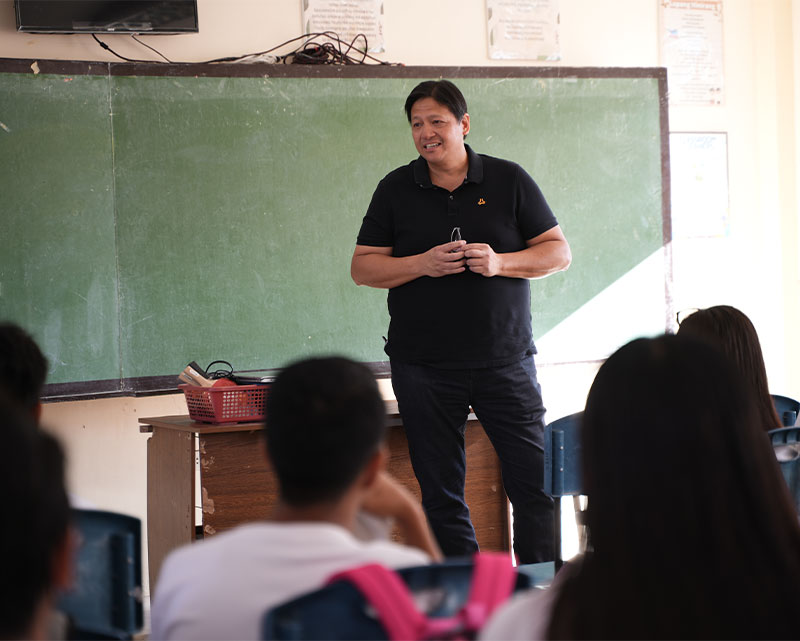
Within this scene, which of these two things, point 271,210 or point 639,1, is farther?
point 639,1

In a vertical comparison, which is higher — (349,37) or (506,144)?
(349,37)

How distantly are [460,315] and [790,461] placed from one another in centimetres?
117

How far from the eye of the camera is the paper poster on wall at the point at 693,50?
188 inches

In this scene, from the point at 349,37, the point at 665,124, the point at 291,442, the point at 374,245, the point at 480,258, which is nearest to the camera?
the point at 291,442

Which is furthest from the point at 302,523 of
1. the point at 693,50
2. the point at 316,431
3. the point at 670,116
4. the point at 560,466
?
the point at 693,50

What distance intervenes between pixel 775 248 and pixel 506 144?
5.31 feet

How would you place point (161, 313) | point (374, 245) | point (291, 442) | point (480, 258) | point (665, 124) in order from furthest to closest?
point (665, 124)
point (161, 313)
point (374, 245)
point (480, 258)
point (291, 442)

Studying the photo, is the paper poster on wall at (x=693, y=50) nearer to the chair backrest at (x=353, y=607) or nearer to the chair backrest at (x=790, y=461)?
the chair backrest at (x=790, y=461)

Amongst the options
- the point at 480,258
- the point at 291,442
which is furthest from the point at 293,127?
the point at 291,442

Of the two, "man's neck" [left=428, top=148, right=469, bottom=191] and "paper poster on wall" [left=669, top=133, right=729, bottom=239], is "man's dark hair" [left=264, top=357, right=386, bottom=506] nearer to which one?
"man's neck" [left=428, top=148, right=469, bottom=191]

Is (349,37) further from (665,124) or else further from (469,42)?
(665,124)

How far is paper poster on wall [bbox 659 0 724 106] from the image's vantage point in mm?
4781

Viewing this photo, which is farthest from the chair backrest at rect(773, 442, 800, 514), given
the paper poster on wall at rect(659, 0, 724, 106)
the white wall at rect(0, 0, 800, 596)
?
the paper poster on wall at rect(659, 0, 724, 106)

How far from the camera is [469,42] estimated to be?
4473 mm
